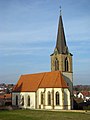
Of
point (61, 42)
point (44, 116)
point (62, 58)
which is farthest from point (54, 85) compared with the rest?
point (44, 116)

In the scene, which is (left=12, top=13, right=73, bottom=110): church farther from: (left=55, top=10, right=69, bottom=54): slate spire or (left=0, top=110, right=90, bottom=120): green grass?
(left=0, top=110, right=90, bottom=120): green grass

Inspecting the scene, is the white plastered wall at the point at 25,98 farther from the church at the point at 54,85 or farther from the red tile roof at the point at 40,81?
the red tile roof at the point at 40,81

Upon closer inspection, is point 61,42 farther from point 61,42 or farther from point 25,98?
point 25,98

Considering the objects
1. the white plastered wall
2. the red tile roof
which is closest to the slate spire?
the red tile roof

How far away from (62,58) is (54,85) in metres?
7.14

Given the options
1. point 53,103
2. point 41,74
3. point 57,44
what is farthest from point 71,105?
point 57,44

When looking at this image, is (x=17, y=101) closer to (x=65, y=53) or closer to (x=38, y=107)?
(x=38, y=107)

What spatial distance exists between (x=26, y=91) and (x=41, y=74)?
5395 mm

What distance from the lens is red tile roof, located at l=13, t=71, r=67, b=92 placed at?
53062 millimetres

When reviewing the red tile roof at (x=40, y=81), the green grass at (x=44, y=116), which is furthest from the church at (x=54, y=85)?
the green grass at (x=44, y=116)

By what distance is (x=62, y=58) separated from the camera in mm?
56812

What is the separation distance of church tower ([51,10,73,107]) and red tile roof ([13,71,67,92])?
253cm

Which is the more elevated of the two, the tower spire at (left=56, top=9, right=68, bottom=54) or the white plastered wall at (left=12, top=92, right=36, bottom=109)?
the tower spire at (left=56, top=9, right=68, bottom=54)

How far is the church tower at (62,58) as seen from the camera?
5647cm
